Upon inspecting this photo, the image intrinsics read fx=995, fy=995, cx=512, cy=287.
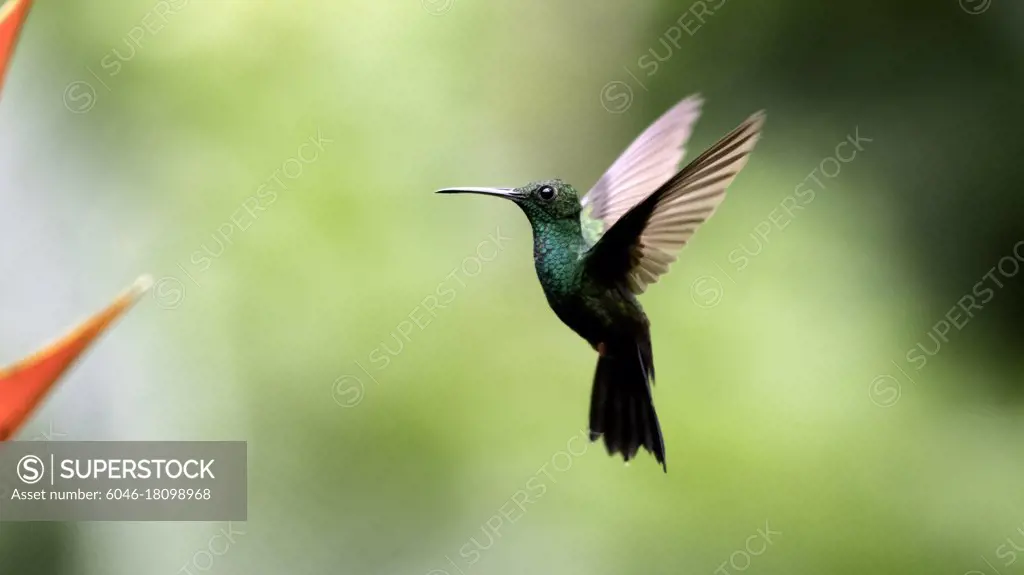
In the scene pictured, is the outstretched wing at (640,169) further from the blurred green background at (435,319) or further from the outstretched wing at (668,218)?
the blurred green background at (435,319)

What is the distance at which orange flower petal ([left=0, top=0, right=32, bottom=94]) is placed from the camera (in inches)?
18.1

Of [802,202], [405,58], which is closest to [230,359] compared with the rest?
[405,58]

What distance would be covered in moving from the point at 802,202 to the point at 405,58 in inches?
28.5

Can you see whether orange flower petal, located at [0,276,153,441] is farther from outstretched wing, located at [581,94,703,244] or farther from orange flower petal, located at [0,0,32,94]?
outstretched wing, located at [581,94,703,244]

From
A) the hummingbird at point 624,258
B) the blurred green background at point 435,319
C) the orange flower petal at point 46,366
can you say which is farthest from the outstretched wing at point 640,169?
the blurred green background at point 435,319

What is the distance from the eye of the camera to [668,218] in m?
0.52

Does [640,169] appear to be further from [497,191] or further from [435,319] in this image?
[435,319]

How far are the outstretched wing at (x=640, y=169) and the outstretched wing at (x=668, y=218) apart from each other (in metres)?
0.03

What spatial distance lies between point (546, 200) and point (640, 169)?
0.51 feet

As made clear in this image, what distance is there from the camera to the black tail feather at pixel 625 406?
18.4 inches

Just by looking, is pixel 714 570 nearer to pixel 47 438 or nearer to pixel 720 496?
pixel 720 496

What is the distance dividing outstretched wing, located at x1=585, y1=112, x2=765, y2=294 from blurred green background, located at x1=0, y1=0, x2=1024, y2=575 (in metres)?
0.90

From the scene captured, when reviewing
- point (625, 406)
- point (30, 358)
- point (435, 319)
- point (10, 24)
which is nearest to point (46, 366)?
point (30, 358)

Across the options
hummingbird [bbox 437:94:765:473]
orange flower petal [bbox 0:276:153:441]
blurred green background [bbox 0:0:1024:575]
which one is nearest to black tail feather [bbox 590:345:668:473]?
hummingbird [bbox 437:94:765:473]
